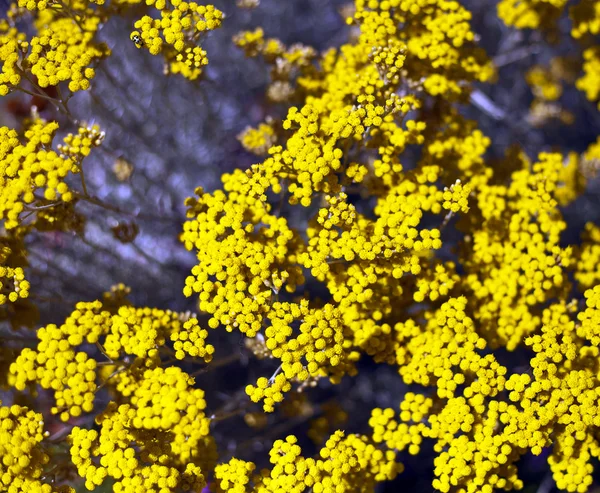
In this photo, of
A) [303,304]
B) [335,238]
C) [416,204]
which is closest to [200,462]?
[303,304]

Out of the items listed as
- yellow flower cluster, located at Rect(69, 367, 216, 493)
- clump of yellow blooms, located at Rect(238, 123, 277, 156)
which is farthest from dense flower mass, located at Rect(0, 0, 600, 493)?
clump of yellow blooms, located at Rect(238, 123, 277, 156)

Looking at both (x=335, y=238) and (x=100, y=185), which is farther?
(x=100, y=185)

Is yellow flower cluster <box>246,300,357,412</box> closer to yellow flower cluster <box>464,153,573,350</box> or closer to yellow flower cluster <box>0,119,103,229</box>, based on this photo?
yellow flower cluster <box>464,153,573,350</box>

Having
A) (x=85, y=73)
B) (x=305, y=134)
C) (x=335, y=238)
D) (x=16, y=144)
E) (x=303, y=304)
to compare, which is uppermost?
(x=85, y=73)

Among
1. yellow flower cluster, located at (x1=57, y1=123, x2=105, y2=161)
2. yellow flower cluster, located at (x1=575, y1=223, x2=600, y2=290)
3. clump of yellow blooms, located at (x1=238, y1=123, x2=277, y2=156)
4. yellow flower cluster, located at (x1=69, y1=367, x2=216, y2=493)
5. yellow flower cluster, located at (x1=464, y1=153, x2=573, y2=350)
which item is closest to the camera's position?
yellow flower cluster, located at (x1=69, y1=367, x2=216, y2=493)

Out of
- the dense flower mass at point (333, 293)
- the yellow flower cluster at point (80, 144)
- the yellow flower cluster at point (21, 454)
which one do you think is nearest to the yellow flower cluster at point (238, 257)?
the dense flower mass at point (333, 293)

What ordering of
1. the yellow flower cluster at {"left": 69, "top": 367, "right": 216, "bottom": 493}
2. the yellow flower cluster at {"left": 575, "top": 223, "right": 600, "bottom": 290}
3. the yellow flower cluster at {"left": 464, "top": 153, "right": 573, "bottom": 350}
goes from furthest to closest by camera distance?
the yellow flower cluster at {"left": 575, "top": 223, "right": 600, "bottom": 290}, the yellow flower cluster at {"left": 464, "top": 153, "right": 573, "bottom": 350}, the yellow flower cluster at {"left": 69, "top": 367, "right": 216, "bottom": 493}

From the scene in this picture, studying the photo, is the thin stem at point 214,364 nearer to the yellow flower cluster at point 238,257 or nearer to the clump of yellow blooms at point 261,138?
the yellow flower cluster at point 238,257

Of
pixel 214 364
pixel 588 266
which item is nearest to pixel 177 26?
pixel 214 364

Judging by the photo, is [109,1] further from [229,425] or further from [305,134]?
[229,425]
